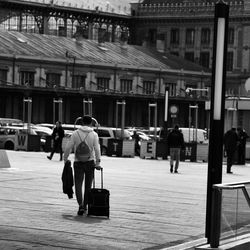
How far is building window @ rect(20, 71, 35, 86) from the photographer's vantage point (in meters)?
97.8

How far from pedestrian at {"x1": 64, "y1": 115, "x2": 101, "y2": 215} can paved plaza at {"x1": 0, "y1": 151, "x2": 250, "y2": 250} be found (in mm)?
593

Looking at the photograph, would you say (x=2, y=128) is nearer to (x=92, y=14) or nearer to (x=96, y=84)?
(x=96, y=84)

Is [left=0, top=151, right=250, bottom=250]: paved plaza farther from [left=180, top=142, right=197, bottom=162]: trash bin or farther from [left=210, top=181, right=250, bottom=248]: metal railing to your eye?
[left=180, top=142, right=197, bottom=162]: trash bin

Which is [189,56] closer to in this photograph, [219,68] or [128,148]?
[128,148]

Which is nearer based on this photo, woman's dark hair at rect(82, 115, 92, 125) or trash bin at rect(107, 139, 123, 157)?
woman's dark hair at rect(82, 115, 92, 125)

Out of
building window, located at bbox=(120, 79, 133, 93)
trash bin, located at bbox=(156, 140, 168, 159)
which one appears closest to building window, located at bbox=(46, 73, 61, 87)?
building window, located at bbox=(120, 79, 133, 93)

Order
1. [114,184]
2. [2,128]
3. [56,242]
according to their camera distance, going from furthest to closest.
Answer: [2,128]
[114,184]
[56,242]

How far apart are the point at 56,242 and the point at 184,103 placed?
93355mm

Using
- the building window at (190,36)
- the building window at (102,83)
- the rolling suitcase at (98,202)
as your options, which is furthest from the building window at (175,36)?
the rolling suitcase at (98,202)

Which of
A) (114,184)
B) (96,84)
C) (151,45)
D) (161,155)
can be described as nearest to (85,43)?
(96,84)

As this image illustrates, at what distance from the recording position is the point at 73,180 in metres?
20.2

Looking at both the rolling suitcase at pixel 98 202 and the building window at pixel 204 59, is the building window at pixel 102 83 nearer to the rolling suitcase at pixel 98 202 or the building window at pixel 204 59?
the building window at pixel 204 59

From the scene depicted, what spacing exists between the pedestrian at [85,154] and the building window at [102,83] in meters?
87.5

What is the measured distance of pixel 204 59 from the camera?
128 m
